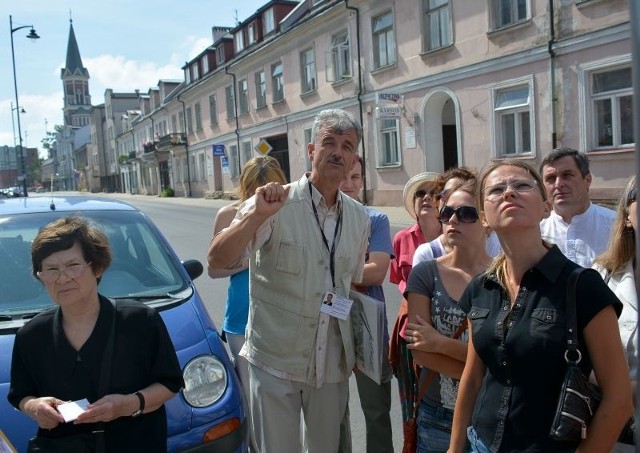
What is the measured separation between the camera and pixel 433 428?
2477 millimetres

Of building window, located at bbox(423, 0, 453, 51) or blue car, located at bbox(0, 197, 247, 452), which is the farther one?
building window, located at bbox(423, 0, 453, 51)

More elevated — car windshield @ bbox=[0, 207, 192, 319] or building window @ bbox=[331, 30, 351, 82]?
building window @ bbox=[331, 30, 351, 82]

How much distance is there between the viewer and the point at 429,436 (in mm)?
2479

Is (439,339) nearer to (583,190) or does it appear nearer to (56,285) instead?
(56,285)

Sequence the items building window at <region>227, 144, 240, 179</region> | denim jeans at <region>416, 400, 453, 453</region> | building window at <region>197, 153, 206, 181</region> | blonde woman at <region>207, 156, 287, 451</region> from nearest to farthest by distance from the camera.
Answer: denim jeans at <region>416, 400, 453, 453</region>
blonde woman at <region>207, 156, 287, 451</region>
building window at <region>227, 144, 240, 179</region>
building window at <region>197, 153, 206, 181</region>

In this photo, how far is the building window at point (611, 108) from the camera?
13.0 metres

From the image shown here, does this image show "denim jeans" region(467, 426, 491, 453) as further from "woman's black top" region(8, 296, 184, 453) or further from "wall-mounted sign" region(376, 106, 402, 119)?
"wall-mounted sign" region(376, 106, 402, 119)

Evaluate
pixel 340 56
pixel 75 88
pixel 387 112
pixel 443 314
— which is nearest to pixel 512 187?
pixel 443 314

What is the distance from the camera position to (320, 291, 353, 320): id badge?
265 cm

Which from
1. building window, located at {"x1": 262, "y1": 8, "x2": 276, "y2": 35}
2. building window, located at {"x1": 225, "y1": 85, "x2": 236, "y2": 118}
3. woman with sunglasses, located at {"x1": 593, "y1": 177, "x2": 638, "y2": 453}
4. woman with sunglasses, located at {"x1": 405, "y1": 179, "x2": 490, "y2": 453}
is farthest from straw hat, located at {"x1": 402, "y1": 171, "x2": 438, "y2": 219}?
building window, located at {"x1": 225, "y1": 85, "x2": 236, "y2": 118}

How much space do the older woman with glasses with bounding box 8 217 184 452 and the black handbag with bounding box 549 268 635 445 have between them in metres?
1.41

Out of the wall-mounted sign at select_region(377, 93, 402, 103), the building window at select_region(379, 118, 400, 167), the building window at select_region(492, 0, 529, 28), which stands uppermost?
the building window at select_region(492, 0, 529, 28)

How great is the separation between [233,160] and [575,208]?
3264 cm

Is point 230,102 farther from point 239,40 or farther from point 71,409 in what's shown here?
point 71,409
